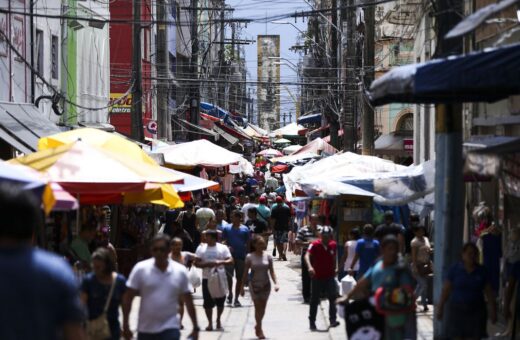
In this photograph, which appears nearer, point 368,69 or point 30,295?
point 30,295

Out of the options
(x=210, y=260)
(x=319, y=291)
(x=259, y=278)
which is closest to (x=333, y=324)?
(x=319, y=291)

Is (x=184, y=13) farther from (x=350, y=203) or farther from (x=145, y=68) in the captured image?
(x=350, y=203)

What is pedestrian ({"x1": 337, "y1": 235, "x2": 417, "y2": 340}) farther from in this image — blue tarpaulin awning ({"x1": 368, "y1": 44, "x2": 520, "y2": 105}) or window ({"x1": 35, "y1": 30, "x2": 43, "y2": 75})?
window ({"x1": 35, "y1": 30, "x2": 43, "y2": 75})

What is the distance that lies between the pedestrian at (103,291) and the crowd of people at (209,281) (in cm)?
1

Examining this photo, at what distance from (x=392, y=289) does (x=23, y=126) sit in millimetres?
13244

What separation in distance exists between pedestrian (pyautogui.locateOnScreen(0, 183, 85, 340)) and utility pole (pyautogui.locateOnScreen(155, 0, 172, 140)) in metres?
39.5

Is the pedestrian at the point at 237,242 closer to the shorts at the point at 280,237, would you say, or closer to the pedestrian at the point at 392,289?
the pedestrian at the point at 392,289

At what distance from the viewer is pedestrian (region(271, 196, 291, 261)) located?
2908 cm

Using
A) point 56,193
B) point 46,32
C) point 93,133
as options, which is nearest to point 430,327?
point 93,133

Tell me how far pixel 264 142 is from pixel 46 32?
2956 inches

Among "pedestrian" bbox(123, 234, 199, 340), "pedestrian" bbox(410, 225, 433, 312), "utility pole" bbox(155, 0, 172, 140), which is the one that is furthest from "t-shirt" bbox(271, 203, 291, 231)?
"pedestrian" bbox(123, 234, 199, 340)

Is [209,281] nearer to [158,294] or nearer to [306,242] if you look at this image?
[306,242]

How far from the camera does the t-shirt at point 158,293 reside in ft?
34.3

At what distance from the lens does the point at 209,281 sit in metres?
16.9
